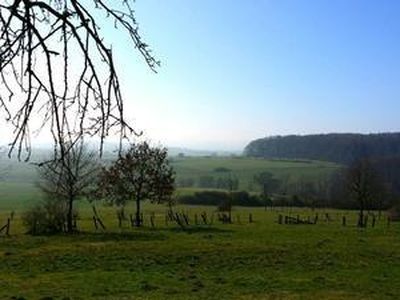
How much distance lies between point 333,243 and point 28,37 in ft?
133

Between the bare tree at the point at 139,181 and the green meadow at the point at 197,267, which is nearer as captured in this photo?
the green meadow at the point at 197,267

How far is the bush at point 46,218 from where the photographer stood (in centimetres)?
5244

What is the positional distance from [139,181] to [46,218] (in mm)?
14130

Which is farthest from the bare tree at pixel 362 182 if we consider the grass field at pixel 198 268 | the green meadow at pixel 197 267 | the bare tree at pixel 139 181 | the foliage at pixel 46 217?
the foliage at pixel 46 217

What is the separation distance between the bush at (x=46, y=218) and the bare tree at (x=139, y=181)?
9691 millimetres

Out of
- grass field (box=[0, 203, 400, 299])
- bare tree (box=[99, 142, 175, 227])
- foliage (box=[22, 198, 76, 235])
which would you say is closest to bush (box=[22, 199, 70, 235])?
foliage (box=[22, 198, 76, 235])

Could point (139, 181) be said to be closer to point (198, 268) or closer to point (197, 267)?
point (197, 267)

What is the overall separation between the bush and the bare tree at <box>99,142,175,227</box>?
9691 millimetres

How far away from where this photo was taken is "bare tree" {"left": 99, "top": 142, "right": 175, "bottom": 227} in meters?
65.2

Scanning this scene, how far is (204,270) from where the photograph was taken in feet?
92.4

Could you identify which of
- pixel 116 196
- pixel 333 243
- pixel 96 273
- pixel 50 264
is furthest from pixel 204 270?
pixel 116 196

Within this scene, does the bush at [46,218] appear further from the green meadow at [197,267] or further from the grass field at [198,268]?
the grass field at [198,268]

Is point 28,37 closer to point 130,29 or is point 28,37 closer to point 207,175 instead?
point 130,29

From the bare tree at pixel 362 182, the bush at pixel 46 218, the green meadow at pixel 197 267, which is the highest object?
the bare tree at pixel 362 182
